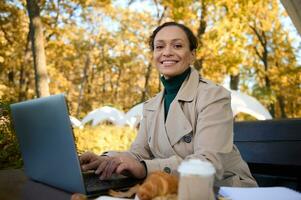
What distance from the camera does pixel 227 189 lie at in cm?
121

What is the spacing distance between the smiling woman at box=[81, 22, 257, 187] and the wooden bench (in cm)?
74

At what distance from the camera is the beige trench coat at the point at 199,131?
1584 millimetres

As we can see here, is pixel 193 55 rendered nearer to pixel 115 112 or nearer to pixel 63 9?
pixel 63 9

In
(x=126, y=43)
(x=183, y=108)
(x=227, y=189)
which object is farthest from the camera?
(x=126, y=43)

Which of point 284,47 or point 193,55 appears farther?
point 284,47

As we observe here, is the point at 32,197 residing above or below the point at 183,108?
below

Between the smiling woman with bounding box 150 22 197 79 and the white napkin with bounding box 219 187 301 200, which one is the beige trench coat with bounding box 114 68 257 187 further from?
the white napkin with bounding box 219 187 301 200

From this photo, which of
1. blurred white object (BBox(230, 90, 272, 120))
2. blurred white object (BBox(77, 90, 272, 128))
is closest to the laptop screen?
blurred white object (BBox(77, 90, 272, 128))

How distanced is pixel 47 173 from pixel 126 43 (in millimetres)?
22400

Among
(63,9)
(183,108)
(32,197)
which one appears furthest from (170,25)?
(63,9)

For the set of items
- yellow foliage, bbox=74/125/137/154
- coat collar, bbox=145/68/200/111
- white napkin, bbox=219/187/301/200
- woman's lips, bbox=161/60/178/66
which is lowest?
yellow foliage, bbox=74/125/137/154

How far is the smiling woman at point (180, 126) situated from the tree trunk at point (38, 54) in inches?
247

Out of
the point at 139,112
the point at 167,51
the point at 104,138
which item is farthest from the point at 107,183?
the point at 139,112

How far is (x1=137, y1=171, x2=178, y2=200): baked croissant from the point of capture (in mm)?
972
